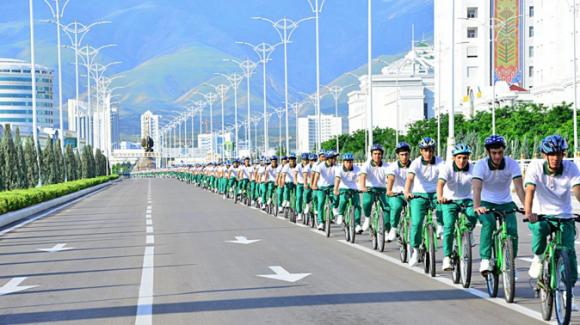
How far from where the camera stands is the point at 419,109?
160 metres

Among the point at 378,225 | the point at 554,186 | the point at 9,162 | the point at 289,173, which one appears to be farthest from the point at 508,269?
the point at 9,162

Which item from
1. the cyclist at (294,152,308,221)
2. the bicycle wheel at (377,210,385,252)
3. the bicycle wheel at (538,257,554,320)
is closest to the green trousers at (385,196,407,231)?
the bicycle wheel at (377,210,385,252)

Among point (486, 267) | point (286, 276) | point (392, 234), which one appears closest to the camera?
point (486, 267)

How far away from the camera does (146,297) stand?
11406 millimetres

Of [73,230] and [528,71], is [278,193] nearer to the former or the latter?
[73,230]

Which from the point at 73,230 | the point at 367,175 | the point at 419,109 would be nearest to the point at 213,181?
the point at 73,230

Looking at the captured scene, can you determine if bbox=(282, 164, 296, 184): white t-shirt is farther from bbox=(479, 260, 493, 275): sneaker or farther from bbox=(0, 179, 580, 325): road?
bbox=(479, 260, 493, 275): sneaker

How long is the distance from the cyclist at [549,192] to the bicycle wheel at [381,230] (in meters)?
6.93

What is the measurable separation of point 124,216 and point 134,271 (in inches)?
629

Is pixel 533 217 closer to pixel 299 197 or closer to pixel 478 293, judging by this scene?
pixel 478 293

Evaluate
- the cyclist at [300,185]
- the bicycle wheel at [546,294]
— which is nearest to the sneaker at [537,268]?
the bicycle wheel at [546,294]

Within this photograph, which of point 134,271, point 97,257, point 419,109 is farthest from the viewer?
point 419,109

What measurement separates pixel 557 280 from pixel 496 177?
1976mm

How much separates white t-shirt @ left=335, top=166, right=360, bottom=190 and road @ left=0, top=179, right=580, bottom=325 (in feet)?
3.76
